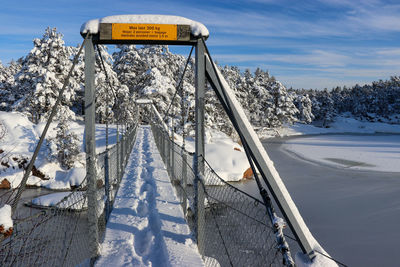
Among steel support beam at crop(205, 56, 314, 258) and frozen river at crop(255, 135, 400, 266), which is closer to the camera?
steel support beam at crop(205, 56, 314, 258)

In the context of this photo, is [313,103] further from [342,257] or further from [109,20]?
[109,20]

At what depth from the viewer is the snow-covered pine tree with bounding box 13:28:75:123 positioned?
21016 mm

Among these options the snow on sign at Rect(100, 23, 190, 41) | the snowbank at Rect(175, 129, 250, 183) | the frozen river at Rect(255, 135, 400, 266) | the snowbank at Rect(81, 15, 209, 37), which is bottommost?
the frozen river at Rect(255, 135, 400, 266)

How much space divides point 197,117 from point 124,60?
3166 cm

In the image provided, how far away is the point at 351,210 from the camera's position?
12234mm

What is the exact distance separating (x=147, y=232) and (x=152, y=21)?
242cm

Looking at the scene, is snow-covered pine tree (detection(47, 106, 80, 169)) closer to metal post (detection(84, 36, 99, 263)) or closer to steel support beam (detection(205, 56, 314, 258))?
metal post (detection(84, 36, 99, 263))

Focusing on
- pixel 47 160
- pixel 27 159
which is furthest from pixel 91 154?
pixel 27 159

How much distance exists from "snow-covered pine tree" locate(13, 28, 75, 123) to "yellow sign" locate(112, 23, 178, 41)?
19.5 m

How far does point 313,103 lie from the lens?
224 ft

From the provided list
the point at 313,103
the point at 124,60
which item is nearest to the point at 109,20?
the point at 124,60

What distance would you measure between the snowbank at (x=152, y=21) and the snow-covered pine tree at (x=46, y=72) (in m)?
19.4

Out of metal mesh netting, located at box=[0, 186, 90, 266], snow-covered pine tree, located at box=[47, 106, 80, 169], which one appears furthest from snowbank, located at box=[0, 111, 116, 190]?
metal mesh netting, located at box=[0, 186, 90, 266]

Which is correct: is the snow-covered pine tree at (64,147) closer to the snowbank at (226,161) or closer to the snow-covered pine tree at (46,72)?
the snow-covered pine tree at (46,72)
